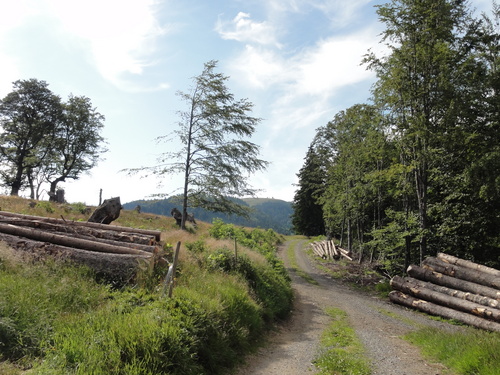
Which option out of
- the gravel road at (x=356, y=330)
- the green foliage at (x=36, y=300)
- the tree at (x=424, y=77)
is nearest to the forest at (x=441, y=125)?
the tree at (x=424, y=77)

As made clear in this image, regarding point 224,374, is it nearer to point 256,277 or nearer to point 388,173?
point 256,277

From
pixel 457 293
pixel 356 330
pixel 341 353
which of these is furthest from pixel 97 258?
pixel 457 293

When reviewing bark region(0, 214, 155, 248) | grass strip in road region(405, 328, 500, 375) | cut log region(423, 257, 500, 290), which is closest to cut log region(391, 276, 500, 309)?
cut log region(423, 257, 500, 290)

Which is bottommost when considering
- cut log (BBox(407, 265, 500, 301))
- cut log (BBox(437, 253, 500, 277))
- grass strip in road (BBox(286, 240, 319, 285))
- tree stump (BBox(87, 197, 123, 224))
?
grass strip in road (BBox(286, 240, 319, 285))

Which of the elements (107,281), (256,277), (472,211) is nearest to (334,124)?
(472,211)

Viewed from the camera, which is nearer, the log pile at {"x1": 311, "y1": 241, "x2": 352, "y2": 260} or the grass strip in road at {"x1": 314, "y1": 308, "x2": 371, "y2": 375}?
the grass strip in road at {"x1": 314, "y1": 308, "x2": 371, "y2": 375}

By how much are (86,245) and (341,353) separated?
6903mm

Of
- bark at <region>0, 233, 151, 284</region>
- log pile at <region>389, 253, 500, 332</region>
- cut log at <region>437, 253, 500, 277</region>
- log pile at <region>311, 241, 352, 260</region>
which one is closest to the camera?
bark at <region>0, 233, 151, 284</region>

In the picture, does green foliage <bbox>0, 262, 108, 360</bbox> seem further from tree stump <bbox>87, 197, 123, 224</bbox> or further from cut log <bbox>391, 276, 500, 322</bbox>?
cut log <bbox>391, 276, 500, 322</bbox>

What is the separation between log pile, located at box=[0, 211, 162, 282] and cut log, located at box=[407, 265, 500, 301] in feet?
36.9

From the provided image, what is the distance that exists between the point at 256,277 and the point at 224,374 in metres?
5.64

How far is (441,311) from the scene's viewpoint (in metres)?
11.5

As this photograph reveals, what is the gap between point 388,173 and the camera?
592 inches

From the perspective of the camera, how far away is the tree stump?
13.3m
